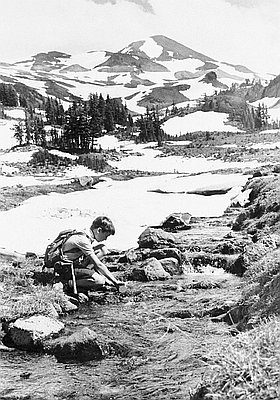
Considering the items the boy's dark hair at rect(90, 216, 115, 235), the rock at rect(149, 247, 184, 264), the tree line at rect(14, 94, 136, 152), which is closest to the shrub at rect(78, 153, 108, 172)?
the tree line at rect(14, 94, 136, 152)

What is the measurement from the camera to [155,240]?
1440cm

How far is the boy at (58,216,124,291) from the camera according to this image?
9203 mm

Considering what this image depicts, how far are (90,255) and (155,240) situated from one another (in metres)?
5.31

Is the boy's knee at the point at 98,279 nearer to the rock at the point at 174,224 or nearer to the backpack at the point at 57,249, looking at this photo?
the backpack at the point at 57,249

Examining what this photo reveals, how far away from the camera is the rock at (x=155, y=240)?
14.2m

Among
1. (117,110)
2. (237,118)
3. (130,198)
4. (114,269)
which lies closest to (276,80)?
(237,118)

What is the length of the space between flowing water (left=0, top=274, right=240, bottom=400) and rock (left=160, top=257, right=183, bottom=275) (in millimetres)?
1919

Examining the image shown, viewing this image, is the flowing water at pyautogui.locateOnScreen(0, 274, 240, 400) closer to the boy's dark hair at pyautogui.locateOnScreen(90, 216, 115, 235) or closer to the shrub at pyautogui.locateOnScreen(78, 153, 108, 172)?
the boy's dark hair at pyautogui.locateOnScreen(90, 216, 115, 235)

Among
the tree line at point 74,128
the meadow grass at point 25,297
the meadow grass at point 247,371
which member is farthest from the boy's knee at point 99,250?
the tree line at point 74,128

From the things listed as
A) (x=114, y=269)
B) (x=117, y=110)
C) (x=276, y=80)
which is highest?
(x=276, y=80)

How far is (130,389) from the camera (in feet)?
18.1

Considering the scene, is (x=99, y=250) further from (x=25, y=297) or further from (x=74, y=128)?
(x=74, y=128)

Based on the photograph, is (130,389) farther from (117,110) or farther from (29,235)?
(117,110)

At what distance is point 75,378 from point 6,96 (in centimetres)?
14157
